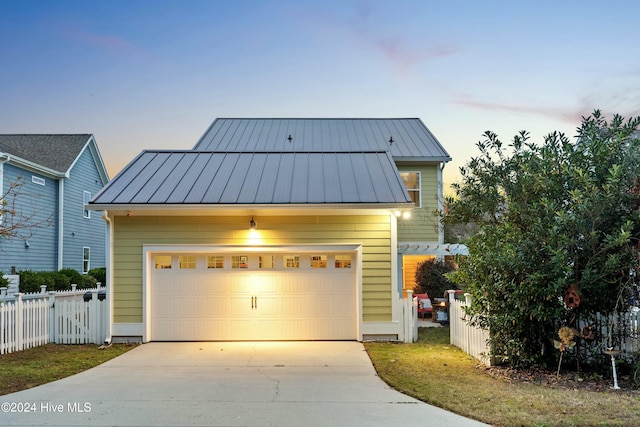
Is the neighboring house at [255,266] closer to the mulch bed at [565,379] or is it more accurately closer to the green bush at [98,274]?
the mulch bed at [565,379]

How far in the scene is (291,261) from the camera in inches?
444

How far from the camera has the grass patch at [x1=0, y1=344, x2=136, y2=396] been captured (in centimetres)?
755

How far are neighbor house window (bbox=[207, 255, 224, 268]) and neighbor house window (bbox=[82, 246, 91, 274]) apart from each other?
1550 cm

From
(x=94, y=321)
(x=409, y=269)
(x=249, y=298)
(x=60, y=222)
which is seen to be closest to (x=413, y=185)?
(x=409, y=269)

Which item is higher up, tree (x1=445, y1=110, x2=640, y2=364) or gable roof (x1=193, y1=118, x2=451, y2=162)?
gable roof (x1=193, y1=118, x2=451, y2=162)

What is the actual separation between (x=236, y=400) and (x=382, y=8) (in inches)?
417

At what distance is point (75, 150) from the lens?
2353 centimetres

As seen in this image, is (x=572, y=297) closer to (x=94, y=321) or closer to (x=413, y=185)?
(x=94, y=321)

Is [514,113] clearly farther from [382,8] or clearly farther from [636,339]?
[636,339]

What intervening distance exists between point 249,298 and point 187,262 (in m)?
1.59

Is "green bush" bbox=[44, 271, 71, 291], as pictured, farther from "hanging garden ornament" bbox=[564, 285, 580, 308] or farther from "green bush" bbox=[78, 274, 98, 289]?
"hanging garden ornament" bbox=[564, 285, 580, 308]

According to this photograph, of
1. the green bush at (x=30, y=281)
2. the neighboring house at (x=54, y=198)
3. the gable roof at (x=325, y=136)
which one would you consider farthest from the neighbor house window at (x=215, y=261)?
the green bush at (x=30, y=281)

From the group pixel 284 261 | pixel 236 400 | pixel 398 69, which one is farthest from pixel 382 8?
pixel 236 400

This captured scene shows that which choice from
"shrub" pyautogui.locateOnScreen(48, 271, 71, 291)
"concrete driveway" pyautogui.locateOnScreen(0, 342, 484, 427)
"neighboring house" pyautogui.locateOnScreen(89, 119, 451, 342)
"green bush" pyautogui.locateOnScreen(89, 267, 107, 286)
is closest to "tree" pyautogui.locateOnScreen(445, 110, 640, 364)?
"concrete driveway" pyautogui.locateOnScreen(0, 342, 484, 427)
